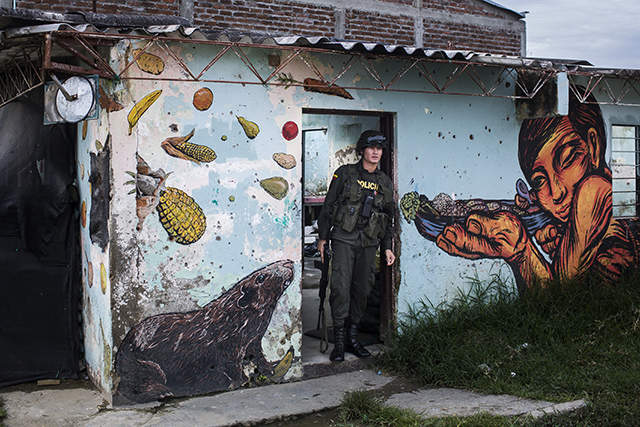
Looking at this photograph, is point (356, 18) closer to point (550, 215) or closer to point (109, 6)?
point (109, 6)

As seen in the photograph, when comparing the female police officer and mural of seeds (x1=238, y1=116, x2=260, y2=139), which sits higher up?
mural of seeds (x1=238, y1=116, x2=260, y2=139)

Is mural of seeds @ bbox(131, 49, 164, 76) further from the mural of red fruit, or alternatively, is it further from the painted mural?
the painted mural

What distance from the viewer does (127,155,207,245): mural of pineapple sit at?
15.4 feet

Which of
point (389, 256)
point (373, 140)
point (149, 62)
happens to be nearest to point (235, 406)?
point (389, 256)

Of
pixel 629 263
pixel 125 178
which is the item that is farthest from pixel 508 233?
pixel 125 178

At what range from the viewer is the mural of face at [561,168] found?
6676 mm

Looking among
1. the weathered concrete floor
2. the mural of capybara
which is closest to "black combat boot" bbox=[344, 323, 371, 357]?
the weathered concrete floor

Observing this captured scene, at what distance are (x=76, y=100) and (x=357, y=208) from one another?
8.52 ft

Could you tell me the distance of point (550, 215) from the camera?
671 cm

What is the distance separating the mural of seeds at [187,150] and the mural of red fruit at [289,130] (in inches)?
26.9

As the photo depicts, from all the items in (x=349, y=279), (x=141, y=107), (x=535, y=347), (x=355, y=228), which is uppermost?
(x=141, y=107)

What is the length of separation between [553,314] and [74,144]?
5205 mm

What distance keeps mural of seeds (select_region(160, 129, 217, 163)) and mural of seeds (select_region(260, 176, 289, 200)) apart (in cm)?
52

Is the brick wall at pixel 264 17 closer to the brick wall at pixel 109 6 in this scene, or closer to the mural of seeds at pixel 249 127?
the brick wall at pixel 109 6
